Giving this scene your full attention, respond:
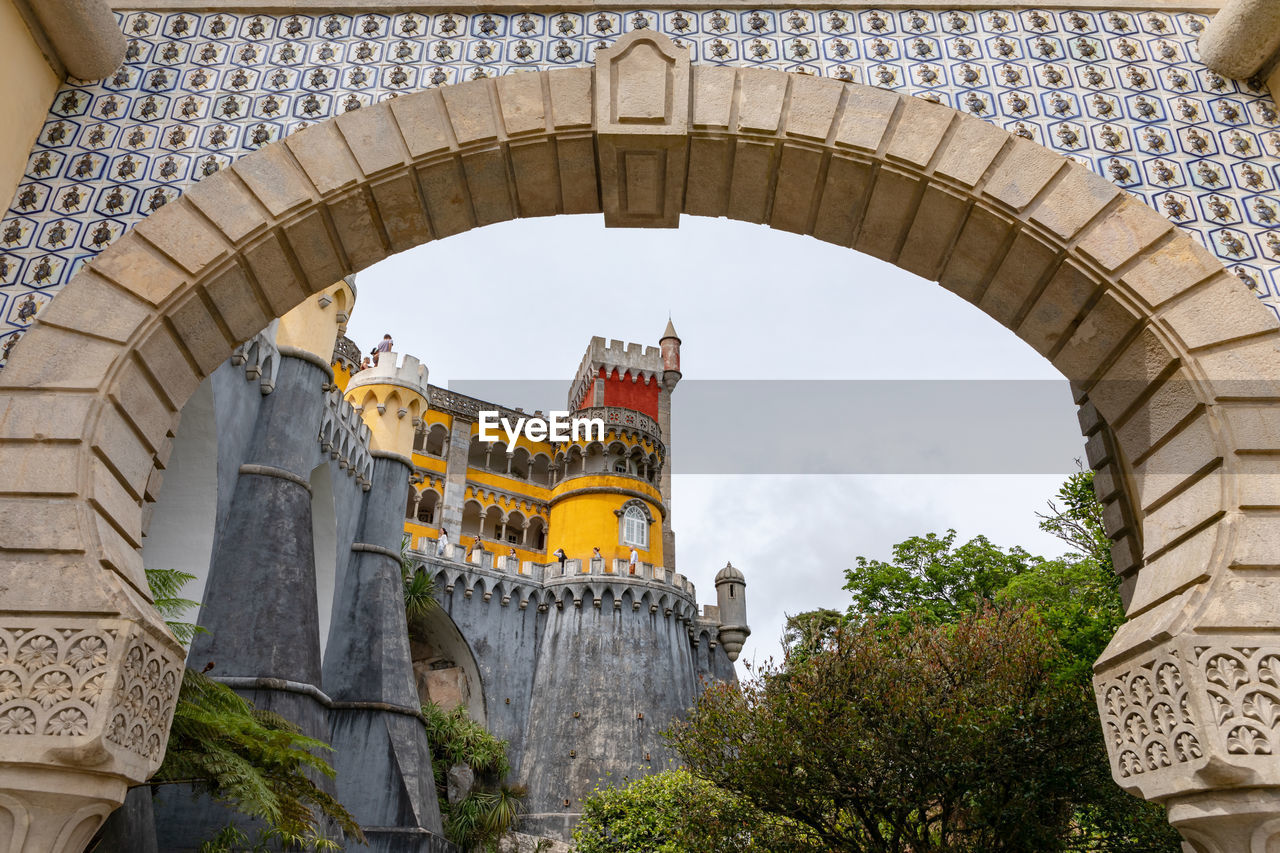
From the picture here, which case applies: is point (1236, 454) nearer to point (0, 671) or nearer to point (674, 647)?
point (0, 671)

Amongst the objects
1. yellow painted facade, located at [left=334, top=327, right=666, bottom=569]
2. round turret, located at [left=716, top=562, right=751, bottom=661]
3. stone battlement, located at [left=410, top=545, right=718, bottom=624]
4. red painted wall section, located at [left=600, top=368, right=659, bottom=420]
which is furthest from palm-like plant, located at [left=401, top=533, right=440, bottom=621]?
red painted wall section, located at [left=600, top=368, right=659, bottom=420]

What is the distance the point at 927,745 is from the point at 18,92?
10.7 m

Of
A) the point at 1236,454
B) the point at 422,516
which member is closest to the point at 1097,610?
the point at 1236,454

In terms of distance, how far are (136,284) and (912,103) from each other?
4.02 metres

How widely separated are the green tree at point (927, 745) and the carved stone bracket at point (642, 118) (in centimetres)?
836

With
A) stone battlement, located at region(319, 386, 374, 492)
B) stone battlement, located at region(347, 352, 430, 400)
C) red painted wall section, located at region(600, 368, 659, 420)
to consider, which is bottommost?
stone battlement, located at region(319, 386, 374, 492)

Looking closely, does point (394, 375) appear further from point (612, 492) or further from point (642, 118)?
point (642, 118)

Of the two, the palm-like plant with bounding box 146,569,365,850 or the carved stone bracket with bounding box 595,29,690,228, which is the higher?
the carved stone bracket with bounding box 595,29,690,228

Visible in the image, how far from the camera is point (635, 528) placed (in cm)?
3319

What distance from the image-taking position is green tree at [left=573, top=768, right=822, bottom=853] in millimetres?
12570

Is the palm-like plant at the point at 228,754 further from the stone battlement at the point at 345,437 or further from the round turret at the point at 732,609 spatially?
the round turret at the point at 732,609

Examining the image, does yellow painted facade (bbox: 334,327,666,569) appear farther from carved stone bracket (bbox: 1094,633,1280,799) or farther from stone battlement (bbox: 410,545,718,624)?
carved stone bracket (bbox: 1094,633,1280,799)

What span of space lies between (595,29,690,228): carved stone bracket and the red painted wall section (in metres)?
36.6

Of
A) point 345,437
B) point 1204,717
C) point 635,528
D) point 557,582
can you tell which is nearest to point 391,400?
point 345,437
